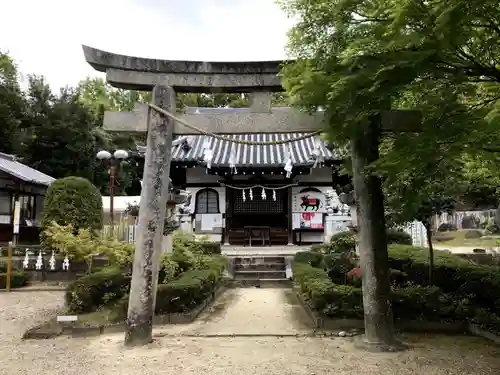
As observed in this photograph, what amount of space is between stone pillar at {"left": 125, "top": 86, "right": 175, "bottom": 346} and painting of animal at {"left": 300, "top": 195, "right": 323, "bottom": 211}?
15.3 metres

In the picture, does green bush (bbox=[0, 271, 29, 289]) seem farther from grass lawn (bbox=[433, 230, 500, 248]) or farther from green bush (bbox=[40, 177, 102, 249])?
grass lawn (bbox=[433, 230, 500, 248])

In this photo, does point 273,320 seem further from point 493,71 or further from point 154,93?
point 493,71

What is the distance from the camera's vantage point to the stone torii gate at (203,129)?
21.2 ft

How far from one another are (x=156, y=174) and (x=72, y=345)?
288 centimetres

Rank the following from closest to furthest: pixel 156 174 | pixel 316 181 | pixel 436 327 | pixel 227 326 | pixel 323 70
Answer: pixel 323 70
pixel 156 174
pixel 436 327
pixel 227 326
pixel 316 181

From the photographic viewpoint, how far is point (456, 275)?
954 cm

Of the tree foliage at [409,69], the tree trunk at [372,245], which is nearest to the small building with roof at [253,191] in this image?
the tree trunk at [372,245]

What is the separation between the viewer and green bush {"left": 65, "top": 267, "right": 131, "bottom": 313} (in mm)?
8969

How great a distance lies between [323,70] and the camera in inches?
227

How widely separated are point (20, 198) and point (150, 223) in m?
20.7

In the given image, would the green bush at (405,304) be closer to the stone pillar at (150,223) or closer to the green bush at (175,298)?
the green bush at (175,298)

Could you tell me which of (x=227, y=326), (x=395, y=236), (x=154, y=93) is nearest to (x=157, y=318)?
(x=227, y=326)

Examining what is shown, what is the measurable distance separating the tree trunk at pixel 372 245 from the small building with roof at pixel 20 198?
1979cm

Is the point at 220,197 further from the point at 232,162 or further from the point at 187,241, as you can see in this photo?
the point at 187,241
